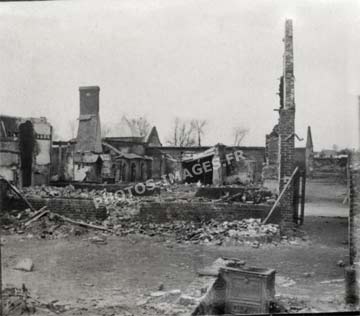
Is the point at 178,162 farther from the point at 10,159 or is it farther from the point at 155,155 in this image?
the point at 10,159

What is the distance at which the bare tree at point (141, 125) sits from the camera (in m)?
6.34

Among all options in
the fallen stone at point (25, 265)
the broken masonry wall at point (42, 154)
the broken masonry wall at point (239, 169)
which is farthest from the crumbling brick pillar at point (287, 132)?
the fallen stone at point (25, 265)

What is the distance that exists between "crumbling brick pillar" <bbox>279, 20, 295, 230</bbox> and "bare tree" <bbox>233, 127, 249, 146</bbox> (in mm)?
558

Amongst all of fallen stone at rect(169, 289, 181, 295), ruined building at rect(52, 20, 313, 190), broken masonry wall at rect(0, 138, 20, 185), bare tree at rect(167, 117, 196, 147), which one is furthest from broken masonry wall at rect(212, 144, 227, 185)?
broken masonry wall at rect(0, 138, 20, 185)

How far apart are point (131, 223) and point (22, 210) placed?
4.92 feet

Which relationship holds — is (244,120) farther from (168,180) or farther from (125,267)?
(125,267)

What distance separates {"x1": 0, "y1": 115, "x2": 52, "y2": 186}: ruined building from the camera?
6.11 m

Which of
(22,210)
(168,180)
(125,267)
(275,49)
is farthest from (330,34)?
(22,210)

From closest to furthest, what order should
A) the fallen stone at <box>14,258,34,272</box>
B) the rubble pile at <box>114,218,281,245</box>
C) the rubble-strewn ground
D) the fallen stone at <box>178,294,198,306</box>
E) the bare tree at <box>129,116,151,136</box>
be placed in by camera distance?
the fallen stone at <box>178,294,198,306</box> → the rubble-strewn ground → the fallen stone at <box>14,258,34,272</box> → the bare tree at <box>129,116,151,136</box> → the rubble pile at <box>114,218,281,245</box>

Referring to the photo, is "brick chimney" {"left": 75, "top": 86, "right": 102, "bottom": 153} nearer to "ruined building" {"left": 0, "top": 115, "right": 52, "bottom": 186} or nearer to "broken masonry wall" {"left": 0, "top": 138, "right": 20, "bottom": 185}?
"ruined building" {"left": 0, "top": 115, "right": 52, "bottom": 186}

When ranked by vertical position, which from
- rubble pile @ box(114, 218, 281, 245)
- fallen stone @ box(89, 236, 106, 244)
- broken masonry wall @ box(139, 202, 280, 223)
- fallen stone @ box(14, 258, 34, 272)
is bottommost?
fallen stone @ box(14, 258, 34, 272)

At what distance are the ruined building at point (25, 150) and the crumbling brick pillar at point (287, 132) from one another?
10.5ft

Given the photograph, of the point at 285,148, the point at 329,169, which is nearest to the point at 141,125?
the point at 285,148

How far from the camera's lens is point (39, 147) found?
646cm
